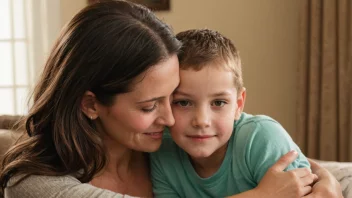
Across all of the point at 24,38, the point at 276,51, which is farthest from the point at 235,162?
the point at 24,38

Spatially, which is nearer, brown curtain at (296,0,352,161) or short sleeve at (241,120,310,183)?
short sleeve at (241,120,310,183)

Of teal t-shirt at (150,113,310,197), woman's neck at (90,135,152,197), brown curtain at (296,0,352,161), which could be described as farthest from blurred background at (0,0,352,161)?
teal t-shirt at (150,113,310,197)

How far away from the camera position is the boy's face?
5.46ft

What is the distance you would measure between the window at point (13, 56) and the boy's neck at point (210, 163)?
119 inches

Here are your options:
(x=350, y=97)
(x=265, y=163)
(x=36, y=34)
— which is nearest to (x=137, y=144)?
(x=265, y=163)

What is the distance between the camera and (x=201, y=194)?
1.84 m

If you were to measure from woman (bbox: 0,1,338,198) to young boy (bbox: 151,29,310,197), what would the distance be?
51 millimetres

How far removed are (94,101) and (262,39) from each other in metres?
2.64

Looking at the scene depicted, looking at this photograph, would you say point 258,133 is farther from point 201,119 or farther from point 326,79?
point 326,79

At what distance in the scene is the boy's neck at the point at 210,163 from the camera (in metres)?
1.81

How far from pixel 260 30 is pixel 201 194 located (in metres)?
2.50

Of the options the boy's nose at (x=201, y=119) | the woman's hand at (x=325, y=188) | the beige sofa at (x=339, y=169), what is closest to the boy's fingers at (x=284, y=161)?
the woman's hand at (x=325, y=188)

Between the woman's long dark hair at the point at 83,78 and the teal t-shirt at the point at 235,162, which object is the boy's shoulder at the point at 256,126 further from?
the woman's long dark hair at the point at 83,78

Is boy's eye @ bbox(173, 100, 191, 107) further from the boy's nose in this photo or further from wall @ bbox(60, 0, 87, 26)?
wall @ bbox(60, 0, 87, 26)
